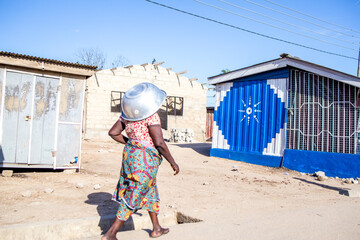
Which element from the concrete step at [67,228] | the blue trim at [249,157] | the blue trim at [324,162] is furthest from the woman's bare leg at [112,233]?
the blue trim at [249,157]

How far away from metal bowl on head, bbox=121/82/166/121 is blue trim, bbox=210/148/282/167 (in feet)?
26.0

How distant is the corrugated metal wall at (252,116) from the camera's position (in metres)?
10.4

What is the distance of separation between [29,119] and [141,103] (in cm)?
510

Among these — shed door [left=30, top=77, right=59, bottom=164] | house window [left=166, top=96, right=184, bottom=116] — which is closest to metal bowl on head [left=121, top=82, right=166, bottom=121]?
shed door [left=30, top=77, right=59, bottom=164]

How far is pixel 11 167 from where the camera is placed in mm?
7102

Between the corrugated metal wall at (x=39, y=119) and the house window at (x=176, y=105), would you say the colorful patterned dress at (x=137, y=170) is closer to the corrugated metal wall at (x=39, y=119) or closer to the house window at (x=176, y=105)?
the corrugated metal wall at (x=39, y=119)

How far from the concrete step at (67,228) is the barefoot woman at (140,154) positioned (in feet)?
1.76

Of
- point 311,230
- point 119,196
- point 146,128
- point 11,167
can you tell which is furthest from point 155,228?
point 11,167

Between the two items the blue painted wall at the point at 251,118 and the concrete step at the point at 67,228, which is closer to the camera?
the concrete step at the point at 67,228

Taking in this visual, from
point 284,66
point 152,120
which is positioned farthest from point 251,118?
point 152,120

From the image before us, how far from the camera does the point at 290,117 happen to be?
1009 centimetres

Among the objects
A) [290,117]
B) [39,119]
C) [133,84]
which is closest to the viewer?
[39,119]

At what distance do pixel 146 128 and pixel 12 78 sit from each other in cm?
527

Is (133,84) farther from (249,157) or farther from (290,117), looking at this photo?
(290,117)
